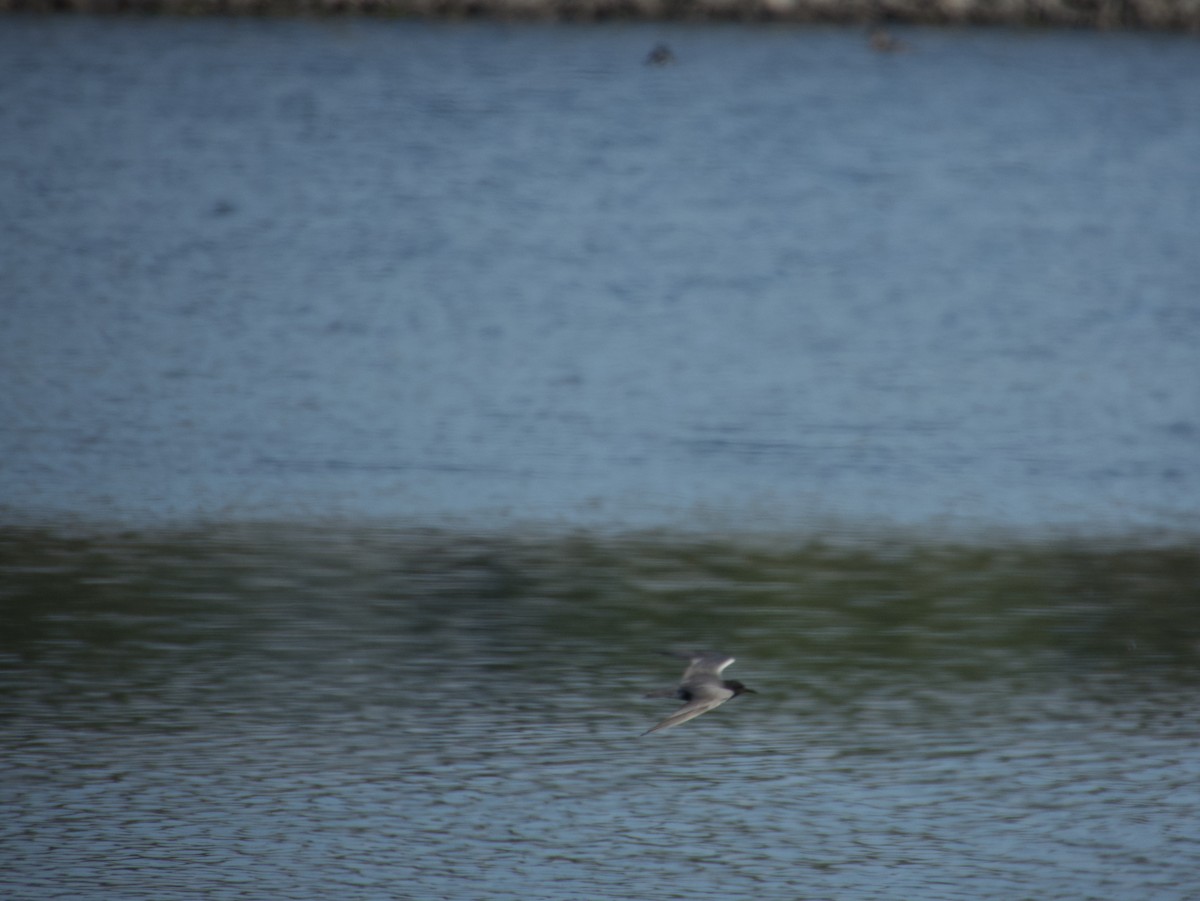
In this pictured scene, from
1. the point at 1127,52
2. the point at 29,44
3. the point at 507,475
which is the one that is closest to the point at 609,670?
the point at 507,475

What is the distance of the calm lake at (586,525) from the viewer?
18.6 ft

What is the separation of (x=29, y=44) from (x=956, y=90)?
13364 mm

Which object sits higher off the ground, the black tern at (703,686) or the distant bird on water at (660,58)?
the distant bird on water at (660,58)

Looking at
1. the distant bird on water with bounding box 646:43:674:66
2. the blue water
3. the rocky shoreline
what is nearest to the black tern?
the blue water

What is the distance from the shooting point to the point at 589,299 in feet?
45.2

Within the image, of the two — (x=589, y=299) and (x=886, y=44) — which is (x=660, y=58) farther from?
(x=589, y=299)

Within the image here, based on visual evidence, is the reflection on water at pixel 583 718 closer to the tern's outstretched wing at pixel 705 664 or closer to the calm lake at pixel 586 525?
the calm lake at pixel 586 525

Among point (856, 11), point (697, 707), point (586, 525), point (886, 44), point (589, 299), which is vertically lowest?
point (697, 707)

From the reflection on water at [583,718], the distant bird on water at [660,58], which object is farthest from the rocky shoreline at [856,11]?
the reflection on water at [583,718]

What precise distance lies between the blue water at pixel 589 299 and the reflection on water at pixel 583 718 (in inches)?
28.7

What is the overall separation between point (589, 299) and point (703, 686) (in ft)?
25.5

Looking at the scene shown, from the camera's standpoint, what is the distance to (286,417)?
10.5 metres

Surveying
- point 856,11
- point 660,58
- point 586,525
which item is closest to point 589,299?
point 586,525

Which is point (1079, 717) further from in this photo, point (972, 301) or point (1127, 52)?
point (1127, 52)
